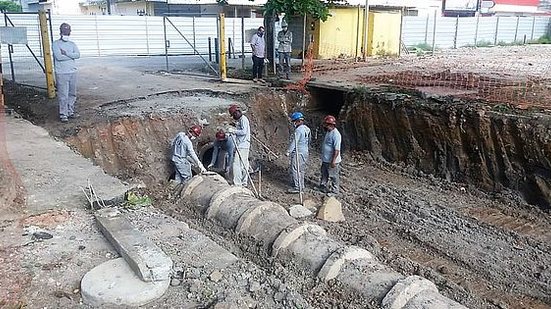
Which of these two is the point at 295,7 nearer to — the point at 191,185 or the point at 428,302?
the point at 191,185

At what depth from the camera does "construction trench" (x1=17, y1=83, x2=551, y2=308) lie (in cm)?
539

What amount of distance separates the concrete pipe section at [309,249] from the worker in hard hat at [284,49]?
867 cm

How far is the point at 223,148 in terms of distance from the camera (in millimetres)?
10602

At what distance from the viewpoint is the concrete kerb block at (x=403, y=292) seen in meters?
4.55

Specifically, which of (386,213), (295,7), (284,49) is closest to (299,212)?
(386,213)

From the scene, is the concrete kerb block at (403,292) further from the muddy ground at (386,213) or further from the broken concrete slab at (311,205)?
the broken concrete slab at (311,205)

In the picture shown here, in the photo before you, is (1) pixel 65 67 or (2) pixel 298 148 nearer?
(1) pixel 65 67

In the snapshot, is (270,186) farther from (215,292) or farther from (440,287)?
(215,292)

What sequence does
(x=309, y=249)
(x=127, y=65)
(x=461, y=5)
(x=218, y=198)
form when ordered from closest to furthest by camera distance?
(x=309, y=249) → (x=218, y=198) → (x=127, y=65) → (x=461, y=5)

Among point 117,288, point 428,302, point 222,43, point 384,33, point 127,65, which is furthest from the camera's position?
point 384,33

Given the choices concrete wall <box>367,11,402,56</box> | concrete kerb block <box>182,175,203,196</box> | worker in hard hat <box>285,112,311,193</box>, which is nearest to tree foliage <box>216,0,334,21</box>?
concrete wall <box>367,11,402,56</box>

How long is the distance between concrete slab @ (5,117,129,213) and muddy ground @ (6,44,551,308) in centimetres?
76

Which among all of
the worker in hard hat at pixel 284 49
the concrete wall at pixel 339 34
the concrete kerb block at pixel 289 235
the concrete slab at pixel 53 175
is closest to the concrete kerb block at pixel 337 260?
the concrete kerb block at pixel 289 235

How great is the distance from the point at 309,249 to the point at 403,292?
44.9 inches
